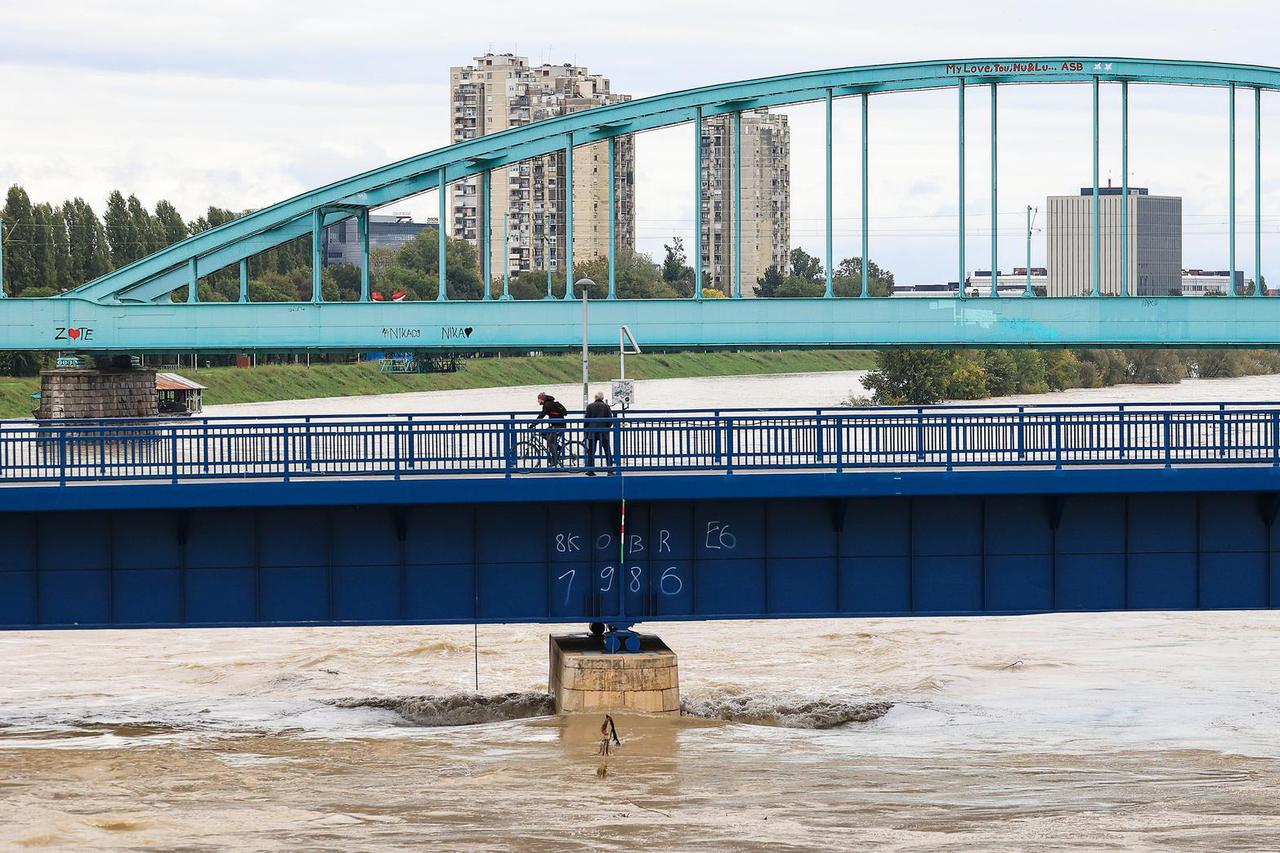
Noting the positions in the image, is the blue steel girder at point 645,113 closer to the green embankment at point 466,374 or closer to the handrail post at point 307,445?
the green embankment at point 466,374

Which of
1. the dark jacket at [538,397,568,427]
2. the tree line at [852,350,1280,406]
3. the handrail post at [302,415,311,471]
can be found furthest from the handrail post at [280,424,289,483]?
the tree line at [852,350,1280,406]

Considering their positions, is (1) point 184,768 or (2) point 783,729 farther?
(2) point 783,729

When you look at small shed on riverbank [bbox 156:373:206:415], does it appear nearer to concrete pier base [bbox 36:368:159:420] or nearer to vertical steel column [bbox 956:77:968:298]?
concrete pier base [bbox 36:368:159:420]

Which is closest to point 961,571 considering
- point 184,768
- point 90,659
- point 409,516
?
point 409,516

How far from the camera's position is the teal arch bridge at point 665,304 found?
54.2m

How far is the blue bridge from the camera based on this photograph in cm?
2334

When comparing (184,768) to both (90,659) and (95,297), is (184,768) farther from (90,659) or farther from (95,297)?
(95,297)

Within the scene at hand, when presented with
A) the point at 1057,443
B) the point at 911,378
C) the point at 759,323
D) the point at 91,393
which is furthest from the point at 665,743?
the point at 911,378

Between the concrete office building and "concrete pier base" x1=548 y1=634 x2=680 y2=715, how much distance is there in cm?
9060

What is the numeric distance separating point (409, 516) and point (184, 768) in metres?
4.64

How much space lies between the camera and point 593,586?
24.1 meters

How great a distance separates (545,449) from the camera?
24.2 metres

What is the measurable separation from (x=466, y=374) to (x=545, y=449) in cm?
8499

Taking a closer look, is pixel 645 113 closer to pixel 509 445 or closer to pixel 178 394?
pixel 509 445
